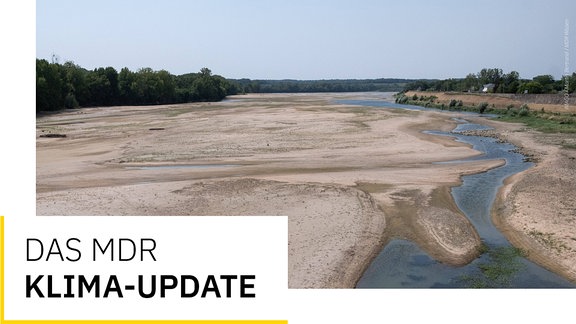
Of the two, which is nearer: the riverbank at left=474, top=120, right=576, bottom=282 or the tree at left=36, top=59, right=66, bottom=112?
the riverbank at left=474, top=120, right=576, bottom=282

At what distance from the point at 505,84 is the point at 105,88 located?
72.6 m

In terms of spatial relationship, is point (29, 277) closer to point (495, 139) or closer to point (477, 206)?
point (477, 206)

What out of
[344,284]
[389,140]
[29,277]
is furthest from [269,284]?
[389,140]

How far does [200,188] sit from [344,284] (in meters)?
10.4

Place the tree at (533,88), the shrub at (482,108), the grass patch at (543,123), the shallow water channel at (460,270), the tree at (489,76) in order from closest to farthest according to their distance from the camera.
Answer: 1. the shallow water channel at (460,270)
2. the grass patch at (543,123)
3. the shrub at (482,108)
4. the tree at (533,88)
5. the tree at (489,76)

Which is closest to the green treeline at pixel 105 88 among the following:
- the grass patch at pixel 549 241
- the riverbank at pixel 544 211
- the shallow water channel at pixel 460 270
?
the riverbank at pixel 544 211

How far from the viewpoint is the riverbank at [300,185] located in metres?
14.9

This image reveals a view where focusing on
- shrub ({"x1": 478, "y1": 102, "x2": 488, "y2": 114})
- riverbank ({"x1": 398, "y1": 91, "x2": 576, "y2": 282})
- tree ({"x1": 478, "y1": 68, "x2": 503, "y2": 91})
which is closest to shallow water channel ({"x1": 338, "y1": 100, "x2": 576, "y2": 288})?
riverbank ({"x1": 398, "y1": 91, "x2": 576, "y2": 282})

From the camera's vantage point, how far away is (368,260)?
543 inches

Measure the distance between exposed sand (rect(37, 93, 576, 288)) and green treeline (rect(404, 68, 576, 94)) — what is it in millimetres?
46424

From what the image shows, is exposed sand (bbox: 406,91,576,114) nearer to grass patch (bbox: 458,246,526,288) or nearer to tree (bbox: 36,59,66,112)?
grass patch (bbox: 458,246,526,288)

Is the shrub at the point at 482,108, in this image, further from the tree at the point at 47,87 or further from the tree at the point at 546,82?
the tree at the point at 47,87

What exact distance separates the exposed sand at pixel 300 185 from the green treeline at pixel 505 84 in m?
46.4

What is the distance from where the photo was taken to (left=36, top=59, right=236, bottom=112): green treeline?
70.2 metres
